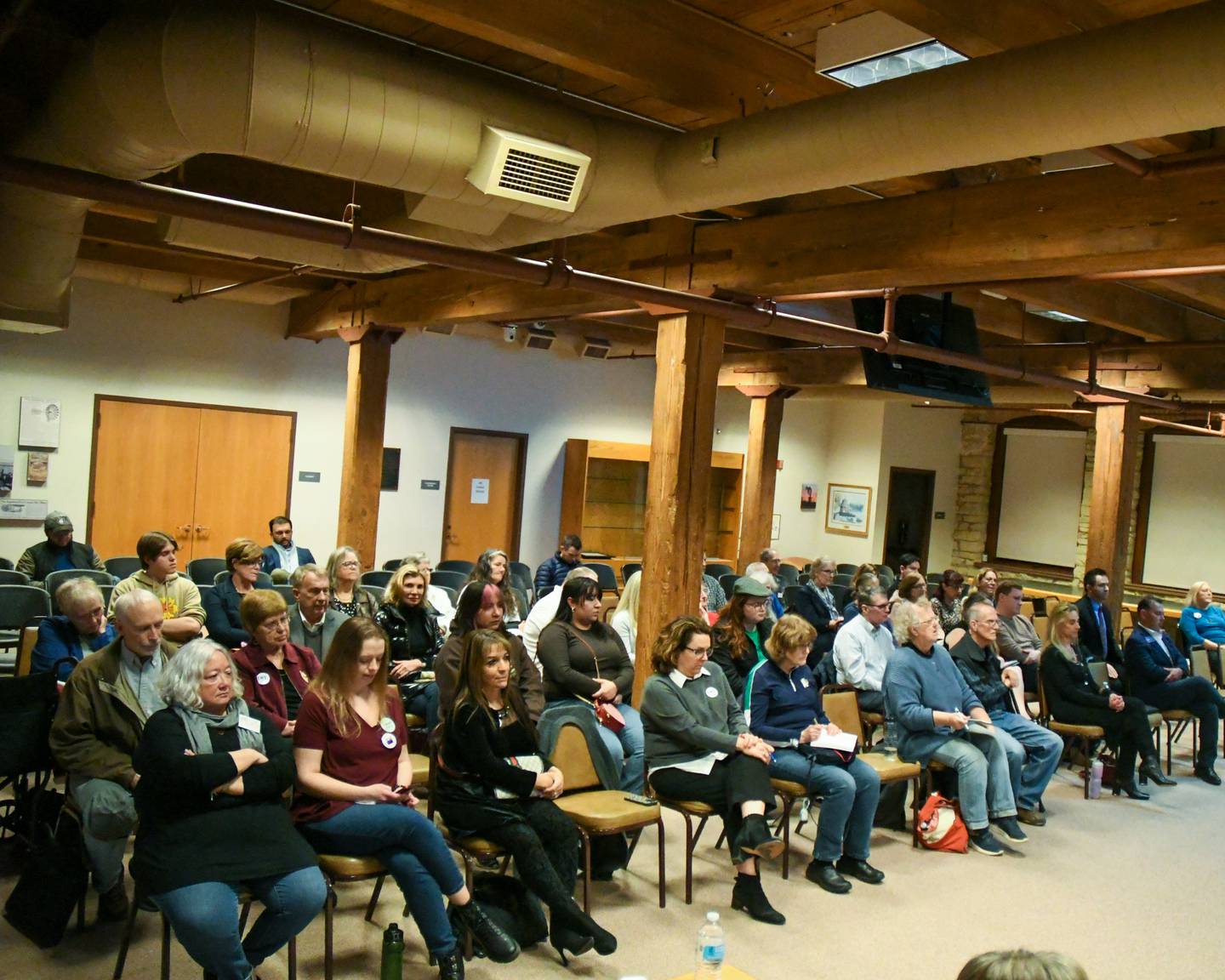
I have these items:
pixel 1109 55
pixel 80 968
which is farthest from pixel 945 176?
pixel 80 968

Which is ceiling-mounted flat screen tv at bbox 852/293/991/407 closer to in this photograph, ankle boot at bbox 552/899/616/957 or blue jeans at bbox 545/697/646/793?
blue jeans at bbox 545/697/646/793

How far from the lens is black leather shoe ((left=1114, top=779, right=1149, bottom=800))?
22.5 ft

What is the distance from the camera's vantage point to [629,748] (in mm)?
5293

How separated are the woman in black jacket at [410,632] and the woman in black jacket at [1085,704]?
405 cm

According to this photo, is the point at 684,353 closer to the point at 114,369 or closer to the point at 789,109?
the point at 789,109

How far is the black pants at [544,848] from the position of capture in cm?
388

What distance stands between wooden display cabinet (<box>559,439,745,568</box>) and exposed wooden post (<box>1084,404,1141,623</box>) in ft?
14.3

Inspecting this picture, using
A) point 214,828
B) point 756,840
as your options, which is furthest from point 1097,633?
point 214,828

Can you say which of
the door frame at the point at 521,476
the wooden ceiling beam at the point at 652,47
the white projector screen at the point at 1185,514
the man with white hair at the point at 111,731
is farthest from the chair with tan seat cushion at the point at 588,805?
the white projector screen at the point at 1185,514

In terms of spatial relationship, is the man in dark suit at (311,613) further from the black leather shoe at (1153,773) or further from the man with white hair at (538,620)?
the black leather shoe at (1153,773)

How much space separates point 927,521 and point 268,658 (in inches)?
549

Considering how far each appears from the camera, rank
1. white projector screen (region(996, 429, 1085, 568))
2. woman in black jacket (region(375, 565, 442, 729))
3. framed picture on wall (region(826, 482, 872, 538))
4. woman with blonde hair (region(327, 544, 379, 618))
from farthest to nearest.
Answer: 1. white projector screen (region(996, 429, 1085, 568))
2. framed picture on wall (region(826, 482, 872, 538))
3. woman with blonde hair (region(327, 544, 379, 618))
4. woman in black jacket (region(375, 565, 442, 729))

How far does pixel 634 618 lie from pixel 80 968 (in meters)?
3.68

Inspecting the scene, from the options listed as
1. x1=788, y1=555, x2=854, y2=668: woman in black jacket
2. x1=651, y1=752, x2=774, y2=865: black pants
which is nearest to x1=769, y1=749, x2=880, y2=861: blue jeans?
x1=651, y1=752, x2=774, y2=865: black pants
